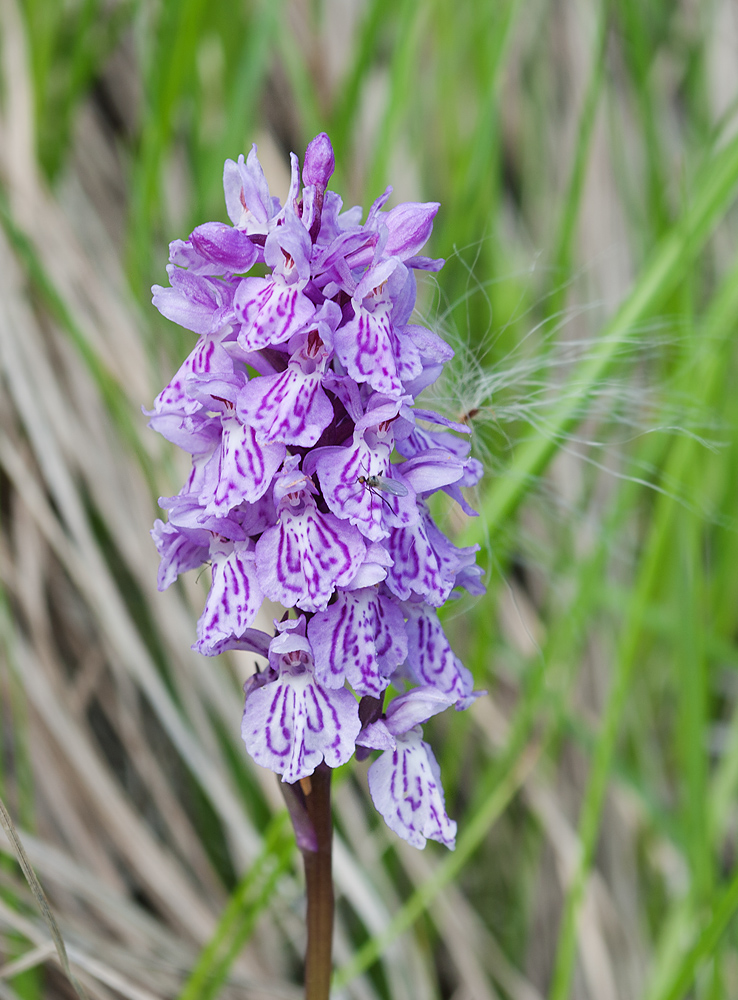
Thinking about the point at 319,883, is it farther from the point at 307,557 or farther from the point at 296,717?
the point at 307,557

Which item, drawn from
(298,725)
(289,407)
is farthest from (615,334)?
(298,725)

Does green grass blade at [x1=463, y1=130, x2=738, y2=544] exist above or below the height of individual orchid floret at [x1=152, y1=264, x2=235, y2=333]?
below

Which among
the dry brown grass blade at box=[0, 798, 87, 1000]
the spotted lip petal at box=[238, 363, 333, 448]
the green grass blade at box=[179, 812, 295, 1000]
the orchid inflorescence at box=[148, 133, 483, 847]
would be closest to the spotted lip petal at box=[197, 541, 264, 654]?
the orchid inflorescence at box=[148, 133, 483, 847]

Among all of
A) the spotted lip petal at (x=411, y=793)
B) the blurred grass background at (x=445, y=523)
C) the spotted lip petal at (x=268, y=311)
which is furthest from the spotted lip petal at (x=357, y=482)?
the blurred grass background at (x=445, y=523)

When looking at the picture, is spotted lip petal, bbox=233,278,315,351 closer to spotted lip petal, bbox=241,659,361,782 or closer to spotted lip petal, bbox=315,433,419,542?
spotted lip petal, bbox=315,433,419,542

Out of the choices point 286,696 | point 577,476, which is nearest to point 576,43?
point 577,476

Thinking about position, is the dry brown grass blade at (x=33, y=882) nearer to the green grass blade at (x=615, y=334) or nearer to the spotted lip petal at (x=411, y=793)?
the spotted lip petal at (x=411, y=793)
